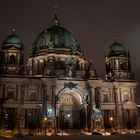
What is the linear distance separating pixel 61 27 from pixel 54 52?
12.6 meters

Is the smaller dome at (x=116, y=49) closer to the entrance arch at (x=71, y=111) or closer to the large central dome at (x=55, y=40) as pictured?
the large central dome at (x=55, y=40)

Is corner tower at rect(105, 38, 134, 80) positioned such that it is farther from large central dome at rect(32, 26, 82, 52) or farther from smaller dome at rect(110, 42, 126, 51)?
large central dome at rect(32, 26, 82, 52)

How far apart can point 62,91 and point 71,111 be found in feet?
20.4

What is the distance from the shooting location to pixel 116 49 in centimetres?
6431

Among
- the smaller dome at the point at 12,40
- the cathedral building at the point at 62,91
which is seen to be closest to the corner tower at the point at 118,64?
the cathedral building at the point at 62,91

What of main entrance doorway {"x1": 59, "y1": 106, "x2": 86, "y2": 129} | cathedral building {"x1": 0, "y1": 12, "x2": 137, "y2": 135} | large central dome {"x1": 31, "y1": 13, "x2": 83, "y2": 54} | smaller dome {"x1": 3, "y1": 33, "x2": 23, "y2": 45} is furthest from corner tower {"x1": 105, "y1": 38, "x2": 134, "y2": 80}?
smaller dome {"x1": 3, "y1": 33, "x2": 23, "y2": 45}

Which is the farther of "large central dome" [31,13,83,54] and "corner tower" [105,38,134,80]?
"large central dome" [31,13,83,54]

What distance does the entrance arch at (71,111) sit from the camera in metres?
56.6

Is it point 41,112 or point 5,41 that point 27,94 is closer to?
point 41,112

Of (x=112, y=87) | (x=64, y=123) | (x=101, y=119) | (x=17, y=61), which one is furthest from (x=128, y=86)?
(x=17, y=61)

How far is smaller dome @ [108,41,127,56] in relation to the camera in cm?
6378

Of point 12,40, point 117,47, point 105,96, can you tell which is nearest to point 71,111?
point 105,96

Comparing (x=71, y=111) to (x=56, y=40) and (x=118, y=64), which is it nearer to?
(x=118, y=64)

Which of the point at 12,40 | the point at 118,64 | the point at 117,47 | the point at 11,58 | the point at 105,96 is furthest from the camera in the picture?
the point at 117,47
